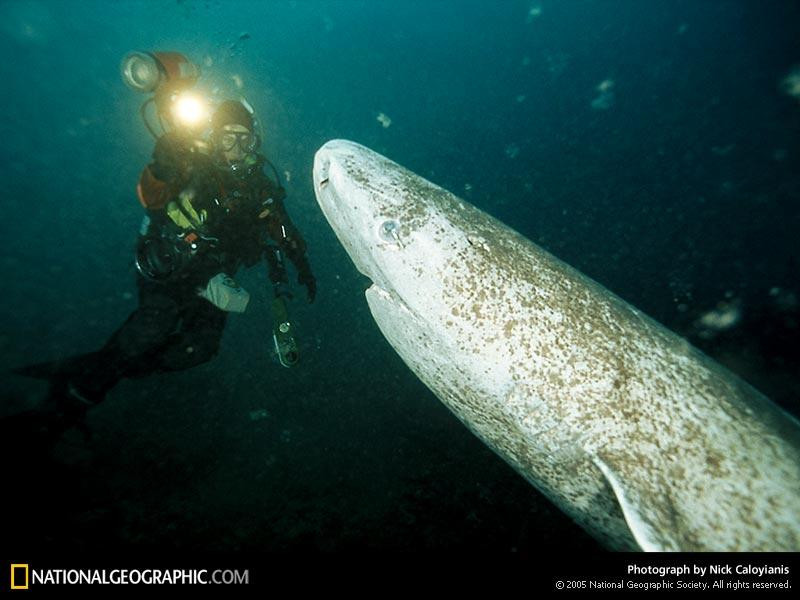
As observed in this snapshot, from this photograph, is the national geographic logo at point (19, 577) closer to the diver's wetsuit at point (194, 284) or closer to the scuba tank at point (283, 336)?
the diver's wetsuit at point (194, 284)

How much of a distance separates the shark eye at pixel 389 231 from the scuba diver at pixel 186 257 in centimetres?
293

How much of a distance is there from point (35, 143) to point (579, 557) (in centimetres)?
6350

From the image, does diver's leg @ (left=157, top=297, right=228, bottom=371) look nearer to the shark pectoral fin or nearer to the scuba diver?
the scuba diver

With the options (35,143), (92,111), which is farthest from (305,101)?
(35,143)

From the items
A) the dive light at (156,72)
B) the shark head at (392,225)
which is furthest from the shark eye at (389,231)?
the dive light at (156,72)

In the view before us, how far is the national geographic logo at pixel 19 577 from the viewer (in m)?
2.50

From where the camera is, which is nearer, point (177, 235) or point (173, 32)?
point (177, 235)

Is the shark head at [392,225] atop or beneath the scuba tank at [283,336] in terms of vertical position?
beneath

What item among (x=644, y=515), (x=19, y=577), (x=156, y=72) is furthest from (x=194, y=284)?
(x=644, y=515)

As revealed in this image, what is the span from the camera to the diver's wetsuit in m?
4.24

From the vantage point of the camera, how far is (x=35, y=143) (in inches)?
1647

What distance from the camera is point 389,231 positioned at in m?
1.84

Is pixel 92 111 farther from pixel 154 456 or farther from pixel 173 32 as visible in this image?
pixel 154 456

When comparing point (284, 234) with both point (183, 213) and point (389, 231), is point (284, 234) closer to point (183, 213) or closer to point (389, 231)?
point (183, 213)
